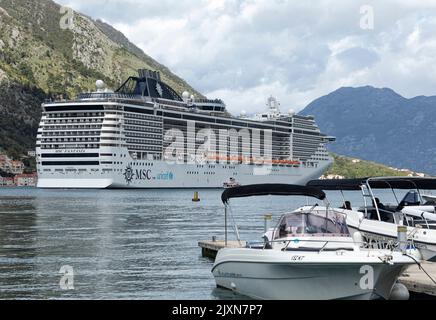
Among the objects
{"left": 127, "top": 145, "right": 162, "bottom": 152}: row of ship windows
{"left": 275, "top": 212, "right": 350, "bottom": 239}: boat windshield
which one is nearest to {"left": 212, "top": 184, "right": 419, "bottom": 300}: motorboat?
{"left": 275, "top": 212, "right": 350, "bottom": 239}: boat windshield

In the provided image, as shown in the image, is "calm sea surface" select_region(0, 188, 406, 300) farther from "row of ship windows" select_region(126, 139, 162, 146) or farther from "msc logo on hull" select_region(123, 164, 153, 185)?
"row of ship windows" select_region(126, 139, 162, 146)

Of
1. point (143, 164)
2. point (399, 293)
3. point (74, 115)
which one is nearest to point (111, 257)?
point (399, 293)

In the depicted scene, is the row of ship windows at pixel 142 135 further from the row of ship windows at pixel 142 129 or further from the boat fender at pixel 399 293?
the boat fender at pixel 399 293

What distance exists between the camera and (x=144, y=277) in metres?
28.0

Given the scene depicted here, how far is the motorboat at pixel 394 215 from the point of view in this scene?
2845 cm

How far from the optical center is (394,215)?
31.0 m

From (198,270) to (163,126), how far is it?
134 m

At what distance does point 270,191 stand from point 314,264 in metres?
4.61

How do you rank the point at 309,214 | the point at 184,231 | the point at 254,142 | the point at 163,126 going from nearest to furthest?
the point at 309,214
the point at 184,231
the point at 163,126
the point at 254,142

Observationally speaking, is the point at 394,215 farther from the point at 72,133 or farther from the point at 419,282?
the point at 72,133

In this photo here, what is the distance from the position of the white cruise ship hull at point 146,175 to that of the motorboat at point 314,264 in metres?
→ 121

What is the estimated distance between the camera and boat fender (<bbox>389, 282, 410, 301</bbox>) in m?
21.0
